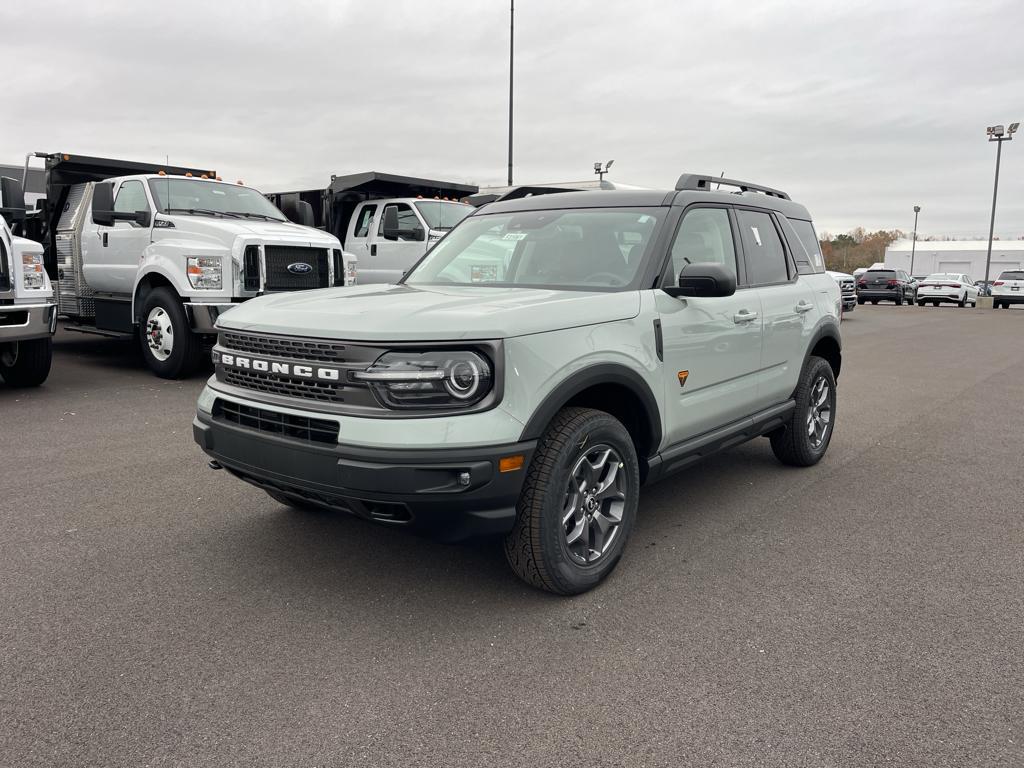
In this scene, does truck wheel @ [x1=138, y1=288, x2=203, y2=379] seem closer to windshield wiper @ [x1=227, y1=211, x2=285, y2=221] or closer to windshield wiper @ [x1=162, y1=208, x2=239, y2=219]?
windshield wiper @ [x1=162, y1=208, x2=239, y2=219]

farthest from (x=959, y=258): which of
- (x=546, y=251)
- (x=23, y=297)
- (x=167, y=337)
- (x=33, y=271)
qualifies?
(x=546, y=251)

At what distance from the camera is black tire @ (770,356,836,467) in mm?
5352

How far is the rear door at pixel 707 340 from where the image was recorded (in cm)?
387

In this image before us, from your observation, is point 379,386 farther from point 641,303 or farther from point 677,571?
point 677,571

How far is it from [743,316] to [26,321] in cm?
652

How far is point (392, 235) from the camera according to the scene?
1244 cm

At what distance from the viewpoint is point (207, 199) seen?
9.50 meters

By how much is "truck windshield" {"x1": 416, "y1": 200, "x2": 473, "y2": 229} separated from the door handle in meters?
8.63

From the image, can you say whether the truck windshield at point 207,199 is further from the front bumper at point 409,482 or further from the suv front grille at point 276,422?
the front bumper at point 409,482

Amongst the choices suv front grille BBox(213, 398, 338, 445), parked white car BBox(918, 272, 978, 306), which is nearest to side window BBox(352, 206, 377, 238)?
suv front grille BBox(213, 398, 338, 445)

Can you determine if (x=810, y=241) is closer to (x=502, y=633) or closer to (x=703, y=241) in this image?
(x=703, y=241)

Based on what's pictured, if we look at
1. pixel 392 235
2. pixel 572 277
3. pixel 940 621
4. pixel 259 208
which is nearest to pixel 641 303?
pixel 572 277

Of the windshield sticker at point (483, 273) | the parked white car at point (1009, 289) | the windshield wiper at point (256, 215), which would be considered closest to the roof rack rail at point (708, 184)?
the windshield sticker at point (483, 273)

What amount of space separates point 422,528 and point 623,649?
89 cm
